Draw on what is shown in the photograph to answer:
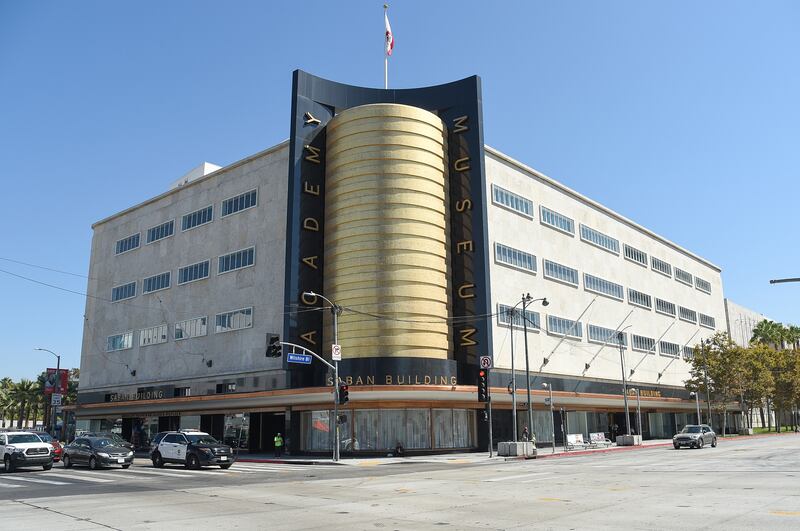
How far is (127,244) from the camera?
7256 cm

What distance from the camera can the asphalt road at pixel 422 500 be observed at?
1367cm

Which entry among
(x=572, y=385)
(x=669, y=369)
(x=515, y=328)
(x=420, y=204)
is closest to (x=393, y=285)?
(x=420, y=204)

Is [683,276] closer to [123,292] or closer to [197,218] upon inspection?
[197,218]

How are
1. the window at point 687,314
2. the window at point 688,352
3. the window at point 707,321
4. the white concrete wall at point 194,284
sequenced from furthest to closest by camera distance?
the window at point 707,321 → the window at point 687,314 → the window at point 688,352 → the white concrete wall at point 194,284

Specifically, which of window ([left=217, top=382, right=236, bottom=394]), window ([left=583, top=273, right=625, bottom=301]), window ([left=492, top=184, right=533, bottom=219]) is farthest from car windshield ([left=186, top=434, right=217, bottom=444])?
window ([left=583, top=273, right=625, bottom=301])

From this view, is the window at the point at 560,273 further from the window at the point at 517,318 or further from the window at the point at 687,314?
the window at the point at 687,314

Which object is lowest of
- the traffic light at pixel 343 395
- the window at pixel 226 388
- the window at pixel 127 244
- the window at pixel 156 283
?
the traffic light at pixel 343 395

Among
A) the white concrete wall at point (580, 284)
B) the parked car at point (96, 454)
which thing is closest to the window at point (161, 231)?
the white concrete wall at point (580, 284)

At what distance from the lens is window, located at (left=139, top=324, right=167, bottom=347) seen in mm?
63719

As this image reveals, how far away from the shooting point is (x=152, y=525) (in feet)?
45.2

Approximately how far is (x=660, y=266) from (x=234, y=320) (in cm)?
5676

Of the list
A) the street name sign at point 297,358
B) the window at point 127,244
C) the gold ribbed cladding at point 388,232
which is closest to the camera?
the street name sign at point 297,358

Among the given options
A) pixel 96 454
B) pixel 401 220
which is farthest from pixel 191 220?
pixel 96 454

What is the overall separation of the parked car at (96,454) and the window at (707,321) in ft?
275
